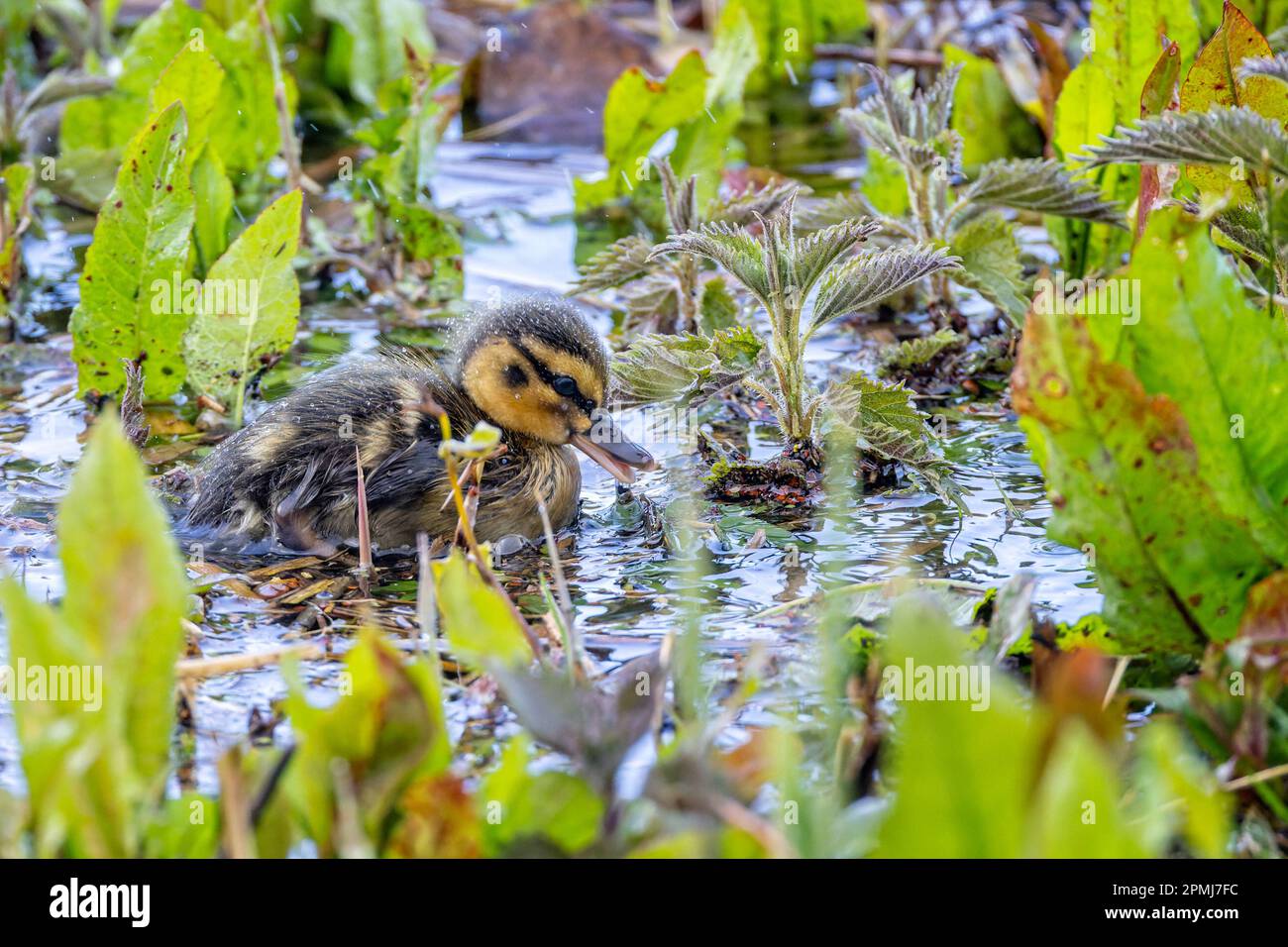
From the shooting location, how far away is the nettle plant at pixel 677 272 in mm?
4555

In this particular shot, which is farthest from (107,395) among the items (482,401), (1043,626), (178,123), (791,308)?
(1043,626)

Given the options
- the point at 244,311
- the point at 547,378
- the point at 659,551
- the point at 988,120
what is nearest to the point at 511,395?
the point at 547,378

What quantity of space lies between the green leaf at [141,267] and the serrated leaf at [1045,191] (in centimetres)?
232

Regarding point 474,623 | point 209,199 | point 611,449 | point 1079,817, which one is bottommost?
point 1079,817

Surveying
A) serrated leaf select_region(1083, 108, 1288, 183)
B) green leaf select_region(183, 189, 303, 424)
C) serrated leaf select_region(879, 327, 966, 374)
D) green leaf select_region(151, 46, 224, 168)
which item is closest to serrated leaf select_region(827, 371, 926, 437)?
serrated leaf select_region(879, 327, 966, 374)

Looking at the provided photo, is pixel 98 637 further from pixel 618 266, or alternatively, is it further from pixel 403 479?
pixel 618 266

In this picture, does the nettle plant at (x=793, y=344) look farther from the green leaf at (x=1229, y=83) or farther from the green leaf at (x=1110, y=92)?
the green leaf at (x=1110, y=92)

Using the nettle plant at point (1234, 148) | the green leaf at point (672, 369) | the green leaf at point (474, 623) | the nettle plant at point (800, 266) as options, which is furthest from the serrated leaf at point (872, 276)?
the green leaf at point (474, 623)

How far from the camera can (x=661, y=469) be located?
4500mm

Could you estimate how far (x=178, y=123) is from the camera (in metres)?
4.42

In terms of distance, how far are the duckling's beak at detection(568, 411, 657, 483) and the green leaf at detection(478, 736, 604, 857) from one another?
6.25 ft

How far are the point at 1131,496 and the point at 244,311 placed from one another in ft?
9.34

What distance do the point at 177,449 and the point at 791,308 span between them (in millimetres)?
A: 1893
